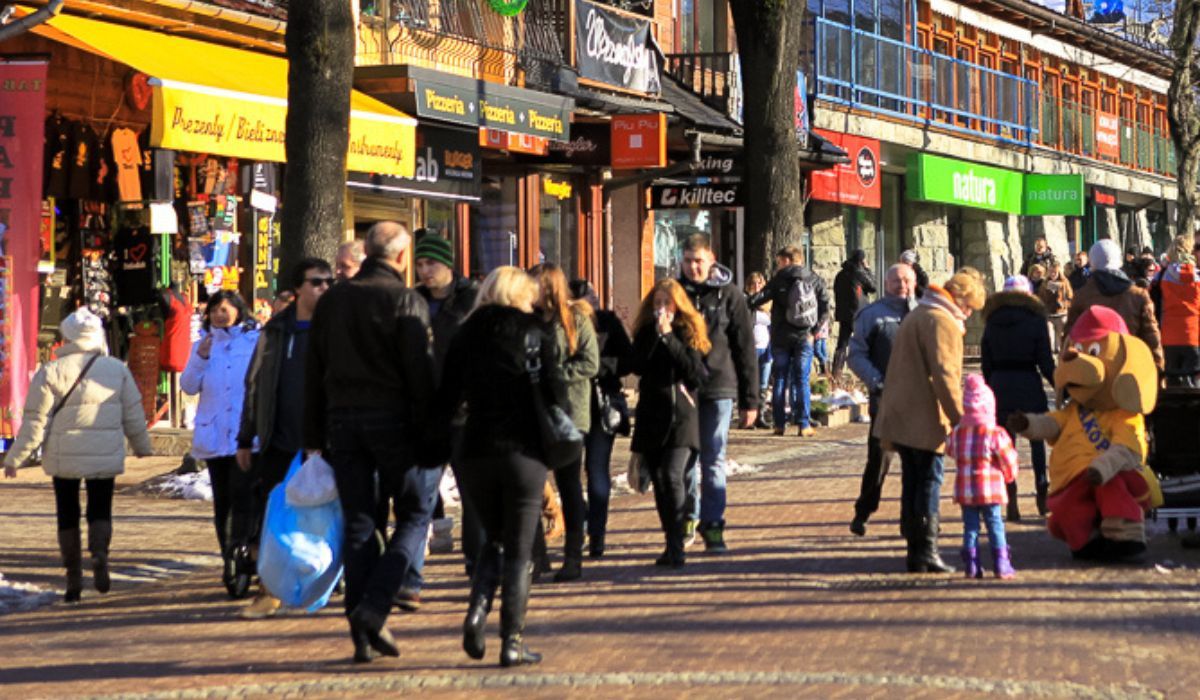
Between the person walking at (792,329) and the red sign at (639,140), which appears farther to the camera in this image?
the red sign at (639,140)

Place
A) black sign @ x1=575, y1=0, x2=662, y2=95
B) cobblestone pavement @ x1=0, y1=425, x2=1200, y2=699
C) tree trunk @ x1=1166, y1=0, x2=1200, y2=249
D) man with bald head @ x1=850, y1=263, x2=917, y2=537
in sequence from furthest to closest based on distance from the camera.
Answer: tree trunk @ x1=1166, y1=0, x2=1200, y2=249
black sign @ x1=575, y1=0, x2=662, y2=95
man with bald head @ x1=850, y1=263, x2=917, y2=537
cobblestone pavement @ x1=0, y1=425, x2=1200, y2=699

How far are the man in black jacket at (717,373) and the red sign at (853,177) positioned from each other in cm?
2050

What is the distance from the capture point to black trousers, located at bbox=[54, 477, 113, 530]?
1120cm

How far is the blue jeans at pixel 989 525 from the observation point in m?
11.2

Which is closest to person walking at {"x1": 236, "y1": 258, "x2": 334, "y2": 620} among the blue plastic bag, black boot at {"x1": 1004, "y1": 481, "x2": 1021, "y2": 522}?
the blue plastic bag

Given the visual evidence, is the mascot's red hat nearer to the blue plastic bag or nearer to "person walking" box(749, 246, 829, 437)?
the blue plastic bag

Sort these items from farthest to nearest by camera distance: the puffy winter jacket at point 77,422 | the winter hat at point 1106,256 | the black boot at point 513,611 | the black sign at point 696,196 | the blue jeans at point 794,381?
1. the black sign at point 696,196
2. the blue jeans at point 794,381
3. the winter hat at point 1106,256
4. the puffy winter jacket at point 77,422
5. the black boot at point 513,611

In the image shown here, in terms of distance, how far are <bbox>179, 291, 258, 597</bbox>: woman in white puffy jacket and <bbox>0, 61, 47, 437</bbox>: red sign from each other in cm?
529

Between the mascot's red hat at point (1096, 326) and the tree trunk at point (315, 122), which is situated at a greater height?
the tree trunk at point (315, 122)

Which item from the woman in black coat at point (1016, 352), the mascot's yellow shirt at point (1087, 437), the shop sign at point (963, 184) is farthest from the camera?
the shop sign at point (963, 184)


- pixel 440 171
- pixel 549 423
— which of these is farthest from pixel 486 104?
pixel 549 423

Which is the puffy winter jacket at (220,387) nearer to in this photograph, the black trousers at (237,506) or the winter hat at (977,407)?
the black trousers at (237,506)

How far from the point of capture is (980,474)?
11211mm

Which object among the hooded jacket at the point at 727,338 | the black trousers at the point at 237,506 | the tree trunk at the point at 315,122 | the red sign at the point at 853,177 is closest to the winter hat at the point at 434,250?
the black trousers at the point at 237,506
